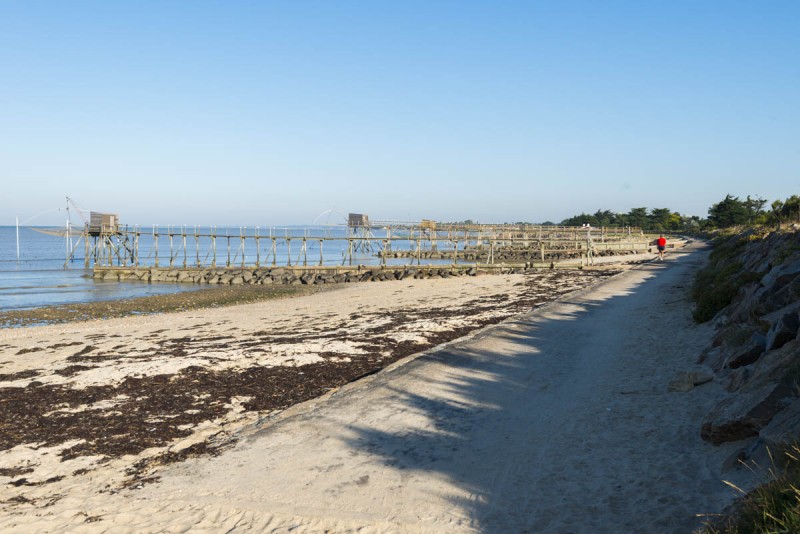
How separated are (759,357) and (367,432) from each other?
5.20m

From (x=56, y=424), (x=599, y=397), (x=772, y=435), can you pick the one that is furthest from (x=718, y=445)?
(x=56, y=424)

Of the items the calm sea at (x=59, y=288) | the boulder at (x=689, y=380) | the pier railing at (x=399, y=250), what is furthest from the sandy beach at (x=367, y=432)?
the pier railing at (x=399, y=250)

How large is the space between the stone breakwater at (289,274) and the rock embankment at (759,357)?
27.0 m

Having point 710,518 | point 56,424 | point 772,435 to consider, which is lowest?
point 56,424

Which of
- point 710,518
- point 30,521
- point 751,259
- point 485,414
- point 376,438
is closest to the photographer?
point 710,518

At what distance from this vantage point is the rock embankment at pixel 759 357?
5.69 meters

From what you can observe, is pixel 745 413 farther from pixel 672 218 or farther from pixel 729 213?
pixel 672 218

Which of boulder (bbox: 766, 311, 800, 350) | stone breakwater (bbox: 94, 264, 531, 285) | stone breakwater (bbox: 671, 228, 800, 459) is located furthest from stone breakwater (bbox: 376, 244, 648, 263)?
boulder (bbox: 766, 311, 800, 350)

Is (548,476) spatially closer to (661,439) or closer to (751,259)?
(661,439)

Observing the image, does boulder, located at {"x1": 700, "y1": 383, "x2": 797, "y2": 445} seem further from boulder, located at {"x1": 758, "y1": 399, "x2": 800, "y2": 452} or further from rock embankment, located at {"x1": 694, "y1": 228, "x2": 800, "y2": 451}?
boulder, located at {"x1": 758, "y1": 399, "x2": 800, "y2": 452}

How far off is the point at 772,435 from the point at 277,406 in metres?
6.64

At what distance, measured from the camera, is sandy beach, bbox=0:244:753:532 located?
5.60 meters

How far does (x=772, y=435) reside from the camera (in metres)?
5.08

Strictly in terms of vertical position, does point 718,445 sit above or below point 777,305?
below
